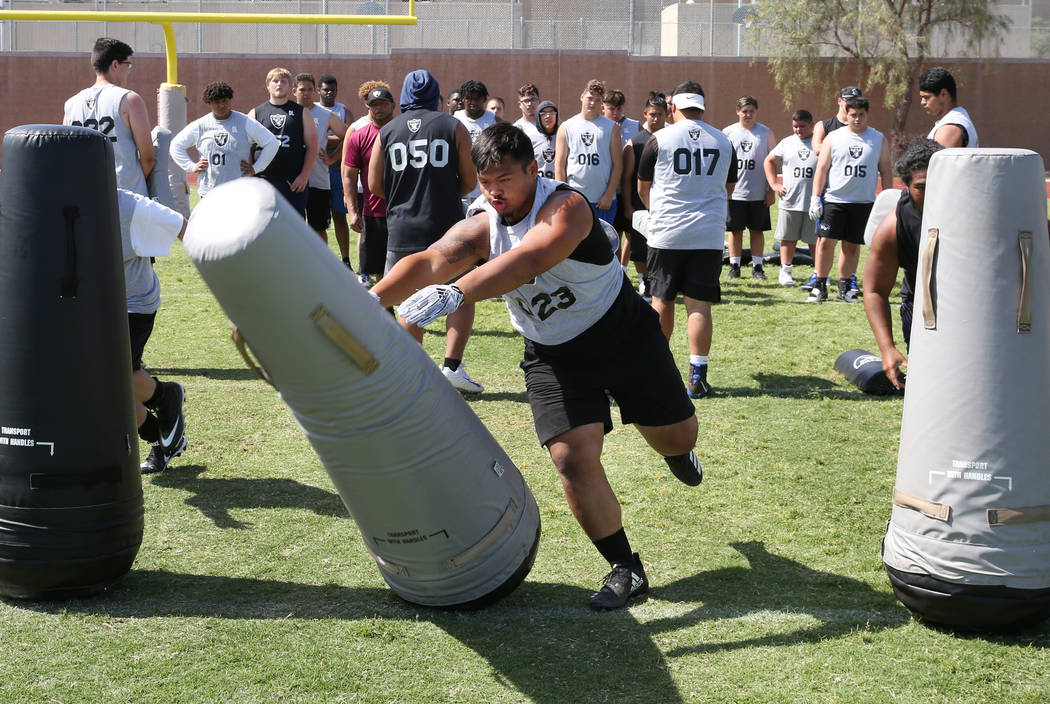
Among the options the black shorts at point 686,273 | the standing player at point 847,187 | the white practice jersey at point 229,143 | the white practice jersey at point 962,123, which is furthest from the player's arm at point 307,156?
the white practice jersey at point 962,123

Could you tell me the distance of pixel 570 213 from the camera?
3873 millimetres

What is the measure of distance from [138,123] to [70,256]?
163 inches

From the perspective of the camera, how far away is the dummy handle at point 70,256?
393 cm

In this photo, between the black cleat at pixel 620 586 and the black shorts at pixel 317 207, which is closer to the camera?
the black cleat at pixel 620 586

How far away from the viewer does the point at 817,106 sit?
114ft

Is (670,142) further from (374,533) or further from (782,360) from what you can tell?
(374,533)

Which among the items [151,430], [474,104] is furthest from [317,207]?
[151,430]

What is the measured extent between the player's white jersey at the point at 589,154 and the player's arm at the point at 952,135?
11.1 feet

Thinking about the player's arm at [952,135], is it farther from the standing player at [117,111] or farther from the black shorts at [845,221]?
the standing player at [117,111]

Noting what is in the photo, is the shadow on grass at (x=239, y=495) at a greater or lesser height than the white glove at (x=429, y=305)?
lesser

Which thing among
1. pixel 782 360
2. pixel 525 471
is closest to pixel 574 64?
pixel 782 360

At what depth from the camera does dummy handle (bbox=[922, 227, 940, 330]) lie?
3.74 m

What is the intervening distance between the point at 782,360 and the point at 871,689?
5.17 m

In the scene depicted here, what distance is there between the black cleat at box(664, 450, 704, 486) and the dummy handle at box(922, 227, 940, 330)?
1.27 metres
